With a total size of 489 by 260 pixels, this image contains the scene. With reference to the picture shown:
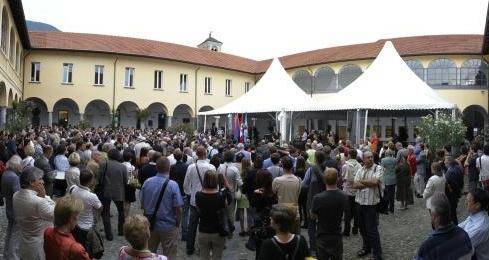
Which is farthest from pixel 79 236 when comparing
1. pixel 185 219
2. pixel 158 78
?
pixel 158 78

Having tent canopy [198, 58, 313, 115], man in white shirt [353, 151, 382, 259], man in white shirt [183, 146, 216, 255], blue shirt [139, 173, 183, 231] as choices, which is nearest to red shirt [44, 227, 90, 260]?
blue shirt [139, 173, 183, 231]

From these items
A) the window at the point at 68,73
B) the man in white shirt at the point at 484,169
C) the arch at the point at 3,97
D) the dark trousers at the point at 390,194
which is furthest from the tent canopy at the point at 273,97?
the window at the point at 68,73

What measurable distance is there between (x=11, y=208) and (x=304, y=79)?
3522cm

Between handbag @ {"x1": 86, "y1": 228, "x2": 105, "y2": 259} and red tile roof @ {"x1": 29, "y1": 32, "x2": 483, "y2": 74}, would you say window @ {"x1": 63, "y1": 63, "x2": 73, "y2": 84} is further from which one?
handbag @ {"x1": 86, "y1": 228, "x2": 105, "y2": 259}

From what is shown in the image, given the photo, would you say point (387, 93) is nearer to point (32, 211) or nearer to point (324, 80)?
point (32, 211)

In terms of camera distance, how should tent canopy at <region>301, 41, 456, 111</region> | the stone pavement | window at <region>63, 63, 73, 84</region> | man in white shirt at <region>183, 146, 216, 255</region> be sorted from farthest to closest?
window at <region>63, 63, 73, 84</region>
tent canopy at <region>301, 41, 456, 111</region>
the stone pavement
man in white shirt at <region>183, 146, 216, 255</region>

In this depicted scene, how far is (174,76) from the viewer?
39.5m

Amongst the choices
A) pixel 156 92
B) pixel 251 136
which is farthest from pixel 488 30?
pixel 156 92

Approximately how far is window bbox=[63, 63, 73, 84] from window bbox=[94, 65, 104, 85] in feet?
6.05

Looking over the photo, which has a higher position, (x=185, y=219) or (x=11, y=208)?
(x=11, y=208)

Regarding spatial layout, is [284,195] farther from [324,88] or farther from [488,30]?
[324,88]

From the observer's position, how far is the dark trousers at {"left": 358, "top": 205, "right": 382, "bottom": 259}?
6.93 meters

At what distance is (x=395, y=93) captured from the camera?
19.4m

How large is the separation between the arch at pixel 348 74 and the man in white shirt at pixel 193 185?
30830 mm
